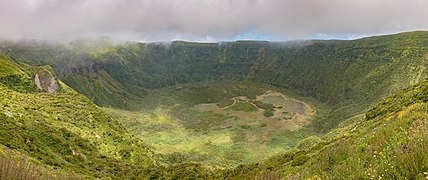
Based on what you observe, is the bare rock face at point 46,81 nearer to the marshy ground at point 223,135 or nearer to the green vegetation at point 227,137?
the green vegetation at point 227,137

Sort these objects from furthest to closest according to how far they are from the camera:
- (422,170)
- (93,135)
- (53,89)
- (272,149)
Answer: (272,149)
(53,89)
(93,135)
(422,170)

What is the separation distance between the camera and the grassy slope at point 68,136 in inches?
1566

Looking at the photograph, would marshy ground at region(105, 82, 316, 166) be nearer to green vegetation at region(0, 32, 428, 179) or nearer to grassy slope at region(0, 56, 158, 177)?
green vegetation at region(0, 32, 428, 179)

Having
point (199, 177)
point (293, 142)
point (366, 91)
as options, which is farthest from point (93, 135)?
point (366, 91)

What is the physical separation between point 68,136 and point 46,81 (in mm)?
60305

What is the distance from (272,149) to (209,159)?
1193 inches

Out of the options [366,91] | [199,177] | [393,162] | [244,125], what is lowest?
[244,125]

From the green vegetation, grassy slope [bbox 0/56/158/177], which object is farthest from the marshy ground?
grassy slope [bbox 0/56/158/177]

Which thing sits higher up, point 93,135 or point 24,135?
point 24,135

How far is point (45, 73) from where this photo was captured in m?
105

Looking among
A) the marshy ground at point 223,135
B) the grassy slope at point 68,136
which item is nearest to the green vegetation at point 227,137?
the grassy slope at point 68,136

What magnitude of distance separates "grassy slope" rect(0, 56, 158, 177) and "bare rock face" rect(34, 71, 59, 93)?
2992 centimetres

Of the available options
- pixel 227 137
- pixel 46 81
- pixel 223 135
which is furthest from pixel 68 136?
pixel 223 135

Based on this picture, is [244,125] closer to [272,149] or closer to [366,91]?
[272,149]
